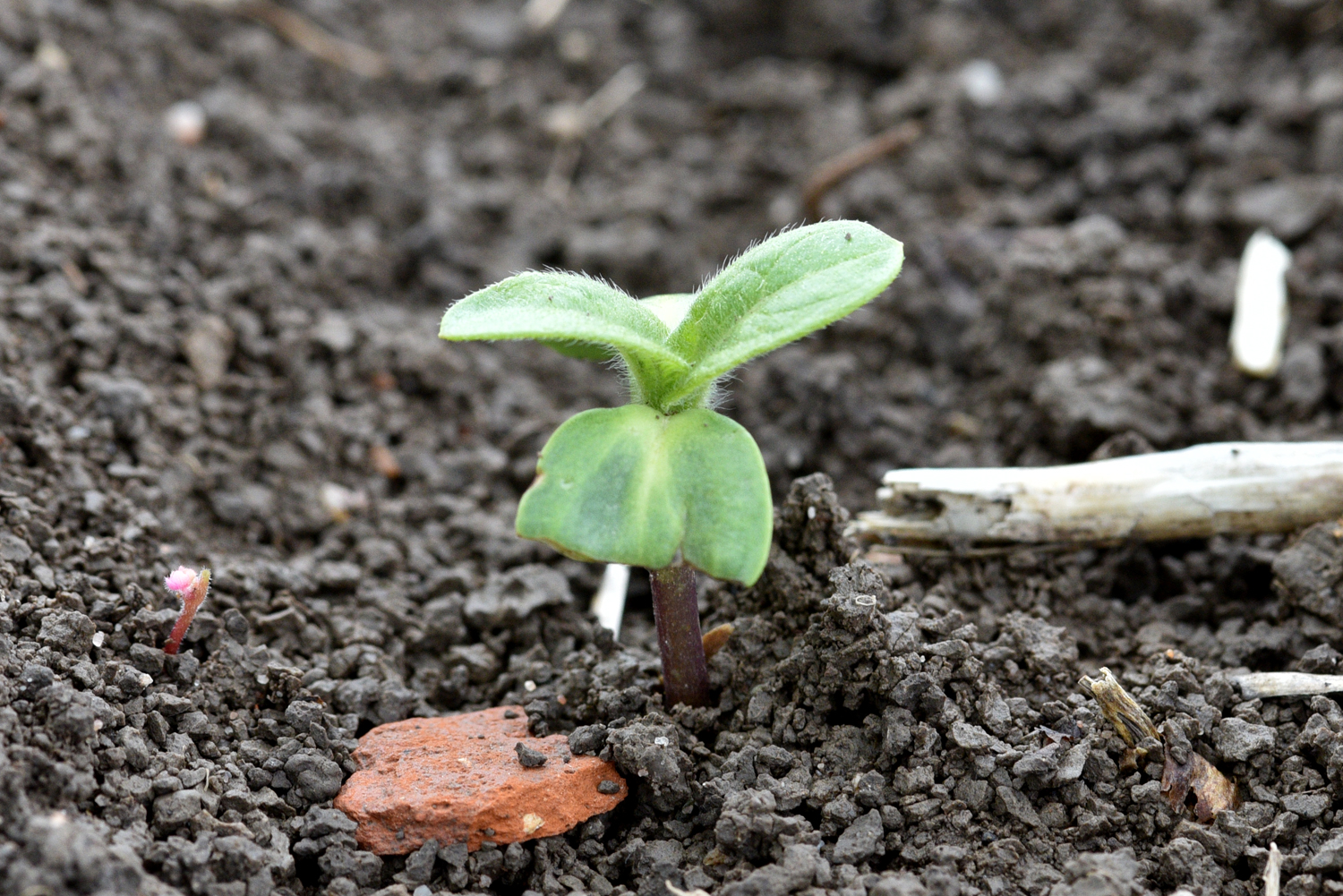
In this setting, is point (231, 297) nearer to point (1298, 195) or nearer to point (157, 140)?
point (157, 140)

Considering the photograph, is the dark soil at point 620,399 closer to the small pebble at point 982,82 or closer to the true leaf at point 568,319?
the small pebble at point 982,82

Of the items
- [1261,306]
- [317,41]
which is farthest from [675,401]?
[317,41]

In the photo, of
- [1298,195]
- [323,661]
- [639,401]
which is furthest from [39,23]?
[1298,195]

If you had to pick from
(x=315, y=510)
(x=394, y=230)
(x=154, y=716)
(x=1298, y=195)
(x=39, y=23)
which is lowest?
(x=154, y=716)

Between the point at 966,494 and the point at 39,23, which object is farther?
the point at 39,23

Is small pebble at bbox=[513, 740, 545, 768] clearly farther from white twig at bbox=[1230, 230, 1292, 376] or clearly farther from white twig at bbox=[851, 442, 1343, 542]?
white twig at bbox=[1230, 230, 1292, 376]

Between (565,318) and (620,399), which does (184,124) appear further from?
(565,318)
